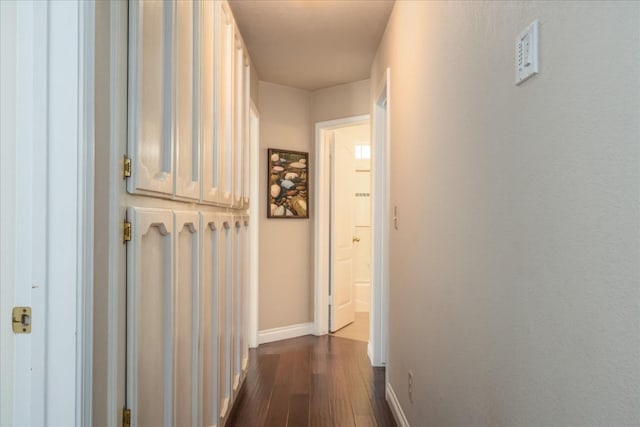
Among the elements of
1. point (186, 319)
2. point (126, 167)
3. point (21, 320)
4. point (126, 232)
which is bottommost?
point (186, 319)

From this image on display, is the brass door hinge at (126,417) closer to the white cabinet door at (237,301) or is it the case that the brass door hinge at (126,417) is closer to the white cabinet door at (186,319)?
the white cabinet door at (186,319)

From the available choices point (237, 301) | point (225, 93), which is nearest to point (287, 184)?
point (237, 301)

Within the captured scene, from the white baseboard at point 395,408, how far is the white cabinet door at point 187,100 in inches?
64.3

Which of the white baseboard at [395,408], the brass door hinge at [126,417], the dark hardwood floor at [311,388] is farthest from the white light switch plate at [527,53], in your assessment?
the dark hardwood floor at [311,388]

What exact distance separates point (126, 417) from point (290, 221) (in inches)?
142

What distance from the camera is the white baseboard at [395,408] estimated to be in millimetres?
2594

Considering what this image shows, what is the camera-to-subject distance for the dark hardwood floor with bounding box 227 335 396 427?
283cm

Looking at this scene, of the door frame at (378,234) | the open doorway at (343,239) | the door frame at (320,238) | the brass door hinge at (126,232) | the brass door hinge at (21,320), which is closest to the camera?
the brass door hinge at (21,320)

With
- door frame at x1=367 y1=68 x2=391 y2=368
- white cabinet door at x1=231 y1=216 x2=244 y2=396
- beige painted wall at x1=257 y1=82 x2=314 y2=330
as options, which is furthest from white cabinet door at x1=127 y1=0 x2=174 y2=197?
beige painted wall at x1=257 y1=82 x2=314 y2=330

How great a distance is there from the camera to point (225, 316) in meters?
2.61

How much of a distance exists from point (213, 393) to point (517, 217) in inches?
67.8

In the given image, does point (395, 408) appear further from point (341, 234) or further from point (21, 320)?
point (341, 234)

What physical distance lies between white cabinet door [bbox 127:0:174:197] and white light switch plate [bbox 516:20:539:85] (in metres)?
0.91

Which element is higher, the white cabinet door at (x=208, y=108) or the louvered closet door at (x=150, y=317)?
the white cabinet door at (x=208, y=108)
